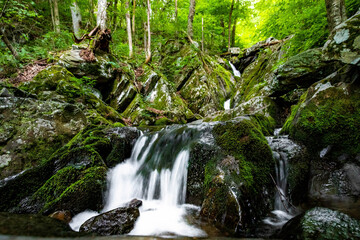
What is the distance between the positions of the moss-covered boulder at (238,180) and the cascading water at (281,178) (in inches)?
7.3

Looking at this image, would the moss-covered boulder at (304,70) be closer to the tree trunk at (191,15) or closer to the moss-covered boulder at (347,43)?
the moss-covered boulder at (347,43)

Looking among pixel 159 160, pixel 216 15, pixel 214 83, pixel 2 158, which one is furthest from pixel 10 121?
pixel 216 15

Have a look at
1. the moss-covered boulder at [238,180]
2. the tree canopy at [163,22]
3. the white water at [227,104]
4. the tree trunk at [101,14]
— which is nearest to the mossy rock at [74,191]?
the moss-covered boulder at [238,180]

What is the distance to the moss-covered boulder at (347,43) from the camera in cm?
359

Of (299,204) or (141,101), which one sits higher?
(141,101)

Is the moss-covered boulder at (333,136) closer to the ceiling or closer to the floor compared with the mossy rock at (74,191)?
closer to the ceiling

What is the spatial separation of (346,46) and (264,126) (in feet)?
8.98

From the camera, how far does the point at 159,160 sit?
4707 millimetres

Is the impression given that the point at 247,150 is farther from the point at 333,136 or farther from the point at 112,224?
the point at 112,224

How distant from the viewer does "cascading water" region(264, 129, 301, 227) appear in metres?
2.97

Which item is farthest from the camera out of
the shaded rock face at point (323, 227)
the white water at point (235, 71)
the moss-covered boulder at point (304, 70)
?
the white water at point (235, 71)

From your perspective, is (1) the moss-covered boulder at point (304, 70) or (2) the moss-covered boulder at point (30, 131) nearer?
(2) the moss-covered boulder at point (30, 131)

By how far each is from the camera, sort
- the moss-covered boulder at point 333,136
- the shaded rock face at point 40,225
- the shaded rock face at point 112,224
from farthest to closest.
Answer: the moss-covered boulder at point 333,136
the shaded rock face at point 112,224
the shaded rock face at point 40,225

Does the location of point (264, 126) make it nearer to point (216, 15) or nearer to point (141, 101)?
point (141, 101)
